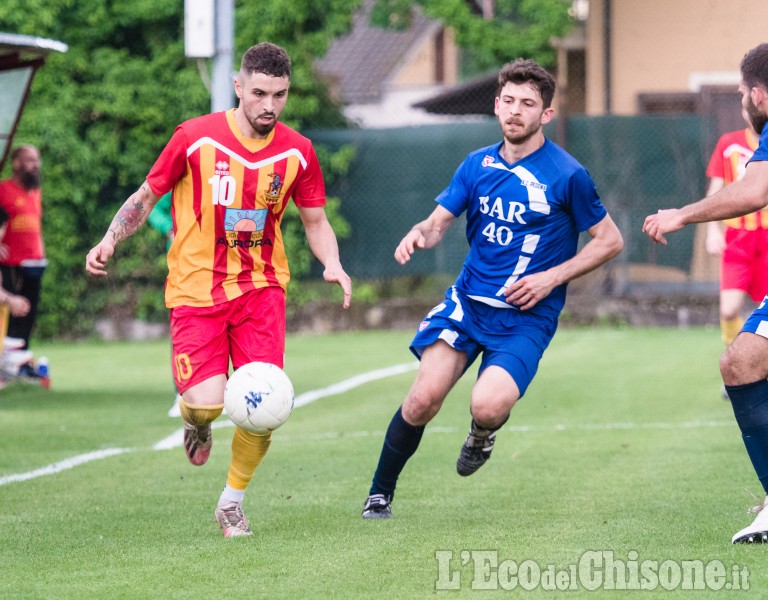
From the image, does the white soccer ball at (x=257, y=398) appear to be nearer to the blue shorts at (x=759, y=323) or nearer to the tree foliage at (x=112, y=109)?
the blue shorts at (x=759, y=323)

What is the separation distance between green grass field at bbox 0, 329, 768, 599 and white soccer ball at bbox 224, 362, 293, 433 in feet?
1.66

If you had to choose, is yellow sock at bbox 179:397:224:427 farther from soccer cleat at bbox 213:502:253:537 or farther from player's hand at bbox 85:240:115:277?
player's hand at bbox 85:240:115:277

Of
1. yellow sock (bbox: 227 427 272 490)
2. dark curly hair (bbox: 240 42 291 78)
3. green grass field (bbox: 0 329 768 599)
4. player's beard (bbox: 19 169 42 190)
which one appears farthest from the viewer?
player's beard (bbox: 19 169 42 190)

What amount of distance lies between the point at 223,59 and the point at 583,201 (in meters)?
5.35

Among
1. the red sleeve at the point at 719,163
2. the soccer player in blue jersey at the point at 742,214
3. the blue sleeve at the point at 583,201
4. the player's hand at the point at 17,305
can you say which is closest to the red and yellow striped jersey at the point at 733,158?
the red sleeve at the point at 719,163

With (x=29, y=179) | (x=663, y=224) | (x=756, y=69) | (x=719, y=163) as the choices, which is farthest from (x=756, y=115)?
(x=29, y=179)

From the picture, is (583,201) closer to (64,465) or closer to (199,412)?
(199,412)

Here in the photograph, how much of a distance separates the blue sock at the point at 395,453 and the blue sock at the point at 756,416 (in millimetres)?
1492

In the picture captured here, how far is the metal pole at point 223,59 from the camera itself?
10.9 m

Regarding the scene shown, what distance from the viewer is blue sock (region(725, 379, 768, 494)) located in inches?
225

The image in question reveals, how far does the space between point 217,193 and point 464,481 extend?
2283 millimetres

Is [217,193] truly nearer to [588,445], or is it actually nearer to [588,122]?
[588,445]

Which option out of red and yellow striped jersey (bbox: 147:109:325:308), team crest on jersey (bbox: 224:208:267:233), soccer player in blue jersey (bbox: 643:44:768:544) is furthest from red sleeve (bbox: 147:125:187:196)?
soccer player in blue jersey (bbox: 643:44:768:544)

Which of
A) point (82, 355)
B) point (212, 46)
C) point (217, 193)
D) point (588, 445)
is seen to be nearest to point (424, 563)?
point (217, 193)
